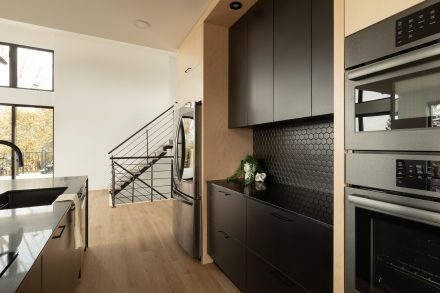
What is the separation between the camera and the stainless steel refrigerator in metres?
2.52

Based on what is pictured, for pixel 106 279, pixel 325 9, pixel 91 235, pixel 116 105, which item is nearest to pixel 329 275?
pixel 325 9

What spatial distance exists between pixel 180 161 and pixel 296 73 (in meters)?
1.63

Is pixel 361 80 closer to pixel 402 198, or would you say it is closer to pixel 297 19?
pixel 402 198

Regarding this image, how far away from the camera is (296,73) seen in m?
1.68

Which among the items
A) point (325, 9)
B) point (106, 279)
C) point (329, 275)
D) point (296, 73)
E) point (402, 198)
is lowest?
point (106, 279)

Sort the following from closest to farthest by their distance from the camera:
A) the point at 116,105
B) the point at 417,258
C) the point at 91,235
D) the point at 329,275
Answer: the point at 417,258
the point at 329,275
the point at 91,235
the point at 116,105

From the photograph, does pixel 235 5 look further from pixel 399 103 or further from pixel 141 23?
pixel 399 103

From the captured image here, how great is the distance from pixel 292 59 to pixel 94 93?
6098 millimetres

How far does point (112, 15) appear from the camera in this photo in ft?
8.22

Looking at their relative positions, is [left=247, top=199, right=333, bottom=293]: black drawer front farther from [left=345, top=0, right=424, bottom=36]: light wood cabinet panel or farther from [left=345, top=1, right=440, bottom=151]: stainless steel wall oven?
[left=345, top=0, right=424, bottom=36]: light wood cabinet panel

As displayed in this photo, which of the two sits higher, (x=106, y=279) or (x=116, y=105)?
(x=116, y=105)

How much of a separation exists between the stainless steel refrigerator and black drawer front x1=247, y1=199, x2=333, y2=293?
87 centimetres

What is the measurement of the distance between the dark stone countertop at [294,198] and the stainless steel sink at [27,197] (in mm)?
1486

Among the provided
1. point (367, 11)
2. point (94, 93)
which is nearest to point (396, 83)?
point (367, 11)
